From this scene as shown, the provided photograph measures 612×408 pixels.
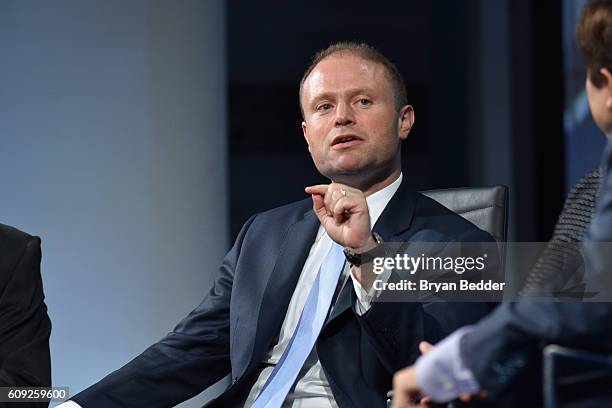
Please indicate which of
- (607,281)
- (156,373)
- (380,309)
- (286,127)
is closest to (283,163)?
A: (286,127)

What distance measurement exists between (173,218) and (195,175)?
0.55 ft

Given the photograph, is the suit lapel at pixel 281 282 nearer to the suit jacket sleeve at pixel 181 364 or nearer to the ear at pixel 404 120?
the suit jacket sleeve at pixel 181 364

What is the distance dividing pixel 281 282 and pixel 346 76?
529mm

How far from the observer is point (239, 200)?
22.0 ft

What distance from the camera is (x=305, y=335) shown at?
234 cm

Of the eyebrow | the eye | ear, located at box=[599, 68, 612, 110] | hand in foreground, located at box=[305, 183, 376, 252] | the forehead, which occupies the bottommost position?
hand in foreground, located at box=[305, 183, 376, 252]

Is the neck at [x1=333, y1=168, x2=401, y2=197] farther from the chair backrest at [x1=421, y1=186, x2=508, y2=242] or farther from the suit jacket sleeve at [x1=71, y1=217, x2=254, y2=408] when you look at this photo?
the suit jacket sleeve at [x1=71, y1=217, x2=254, y2=408]

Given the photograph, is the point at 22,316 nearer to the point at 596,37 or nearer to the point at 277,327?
the point at 277,327

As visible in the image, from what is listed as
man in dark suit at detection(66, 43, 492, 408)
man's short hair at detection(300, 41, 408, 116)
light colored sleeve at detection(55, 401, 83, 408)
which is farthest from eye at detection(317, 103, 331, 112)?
light colored sleeve at detection(55, 401, 83, 408)

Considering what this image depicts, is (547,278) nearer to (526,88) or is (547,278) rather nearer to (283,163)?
(526,88)

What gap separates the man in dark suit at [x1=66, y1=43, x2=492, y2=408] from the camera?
2.21m

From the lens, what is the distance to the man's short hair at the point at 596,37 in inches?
59.2

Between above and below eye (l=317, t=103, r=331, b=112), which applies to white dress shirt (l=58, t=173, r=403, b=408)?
below

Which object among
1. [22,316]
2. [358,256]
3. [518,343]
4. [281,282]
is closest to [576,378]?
[518,343]
